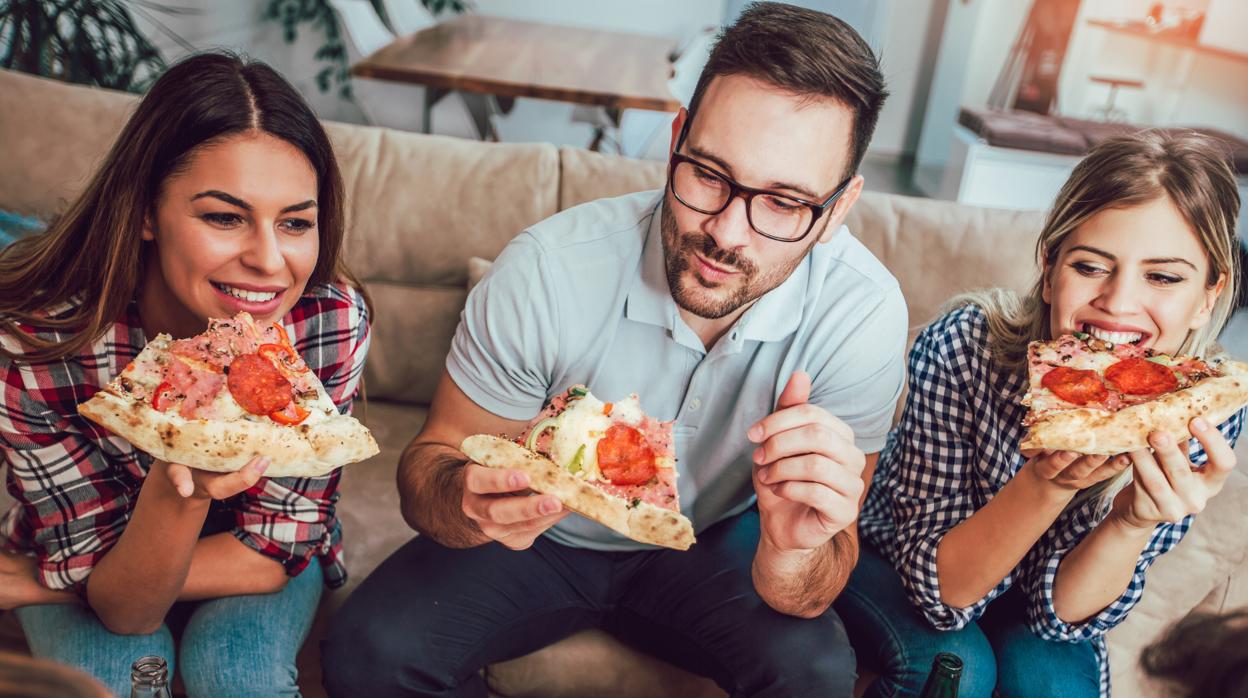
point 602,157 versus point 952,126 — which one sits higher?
point 602,157

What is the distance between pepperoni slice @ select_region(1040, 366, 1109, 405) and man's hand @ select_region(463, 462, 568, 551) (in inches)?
34.5

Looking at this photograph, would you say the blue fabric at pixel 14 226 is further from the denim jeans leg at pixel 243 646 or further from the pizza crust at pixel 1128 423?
the pizza crust at pixel 1128 423

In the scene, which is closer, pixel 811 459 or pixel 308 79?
pixel 811 459

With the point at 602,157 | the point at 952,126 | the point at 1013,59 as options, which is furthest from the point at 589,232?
the point at 952,126

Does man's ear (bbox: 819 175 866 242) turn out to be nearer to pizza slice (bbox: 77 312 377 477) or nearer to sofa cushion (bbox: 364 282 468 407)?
pizza slice (bbox: 77 312 377 477)

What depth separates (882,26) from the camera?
316 inches

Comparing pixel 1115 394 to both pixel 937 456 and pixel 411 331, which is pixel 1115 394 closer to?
pixel 937 456

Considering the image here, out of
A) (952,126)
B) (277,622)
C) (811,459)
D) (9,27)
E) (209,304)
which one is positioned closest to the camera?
(811,459)

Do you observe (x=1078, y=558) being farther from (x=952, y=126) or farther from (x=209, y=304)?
(x=952, y=126)

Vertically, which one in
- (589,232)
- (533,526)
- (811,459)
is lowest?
(533,526)

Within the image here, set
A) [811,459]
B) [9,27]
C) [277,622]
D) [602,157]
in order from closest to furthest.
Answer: [811,459], [277,622], [602,157], [9,27]

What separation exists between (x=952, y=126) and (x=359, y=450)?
708cm

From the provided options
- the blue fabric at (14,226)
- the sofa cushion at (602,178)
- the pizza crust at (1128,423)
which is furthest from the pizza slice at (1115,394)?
the blue fabric at (14,226)

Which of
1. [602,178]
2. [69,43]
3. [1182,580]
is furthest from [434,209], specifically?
[69,43]
